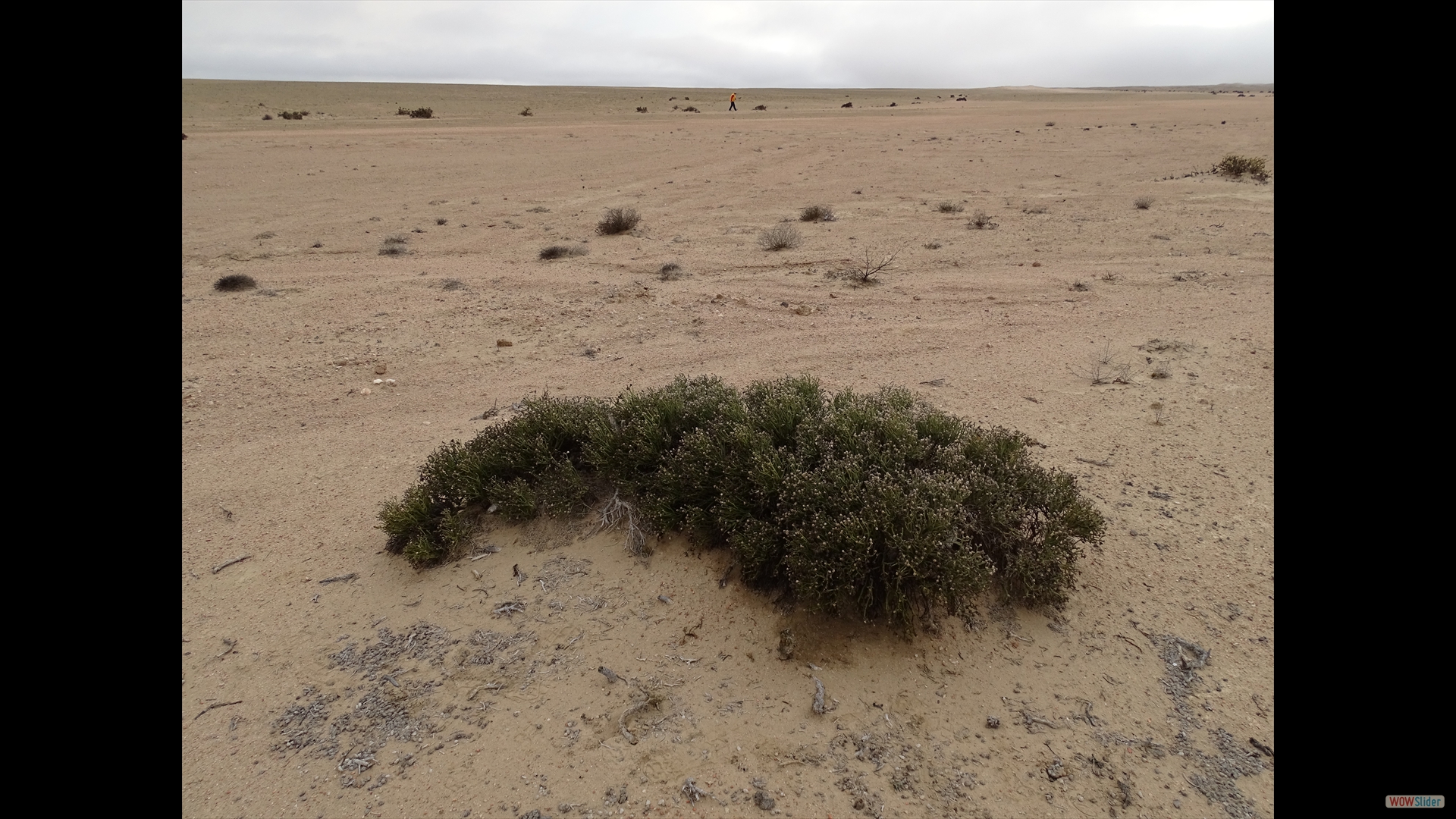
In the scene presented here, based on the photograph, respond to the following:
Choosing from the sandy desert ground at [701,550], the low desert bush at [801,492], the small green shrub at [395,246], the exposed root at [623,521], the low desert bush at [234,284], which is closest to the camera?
the sandy desert ground at [701,550]

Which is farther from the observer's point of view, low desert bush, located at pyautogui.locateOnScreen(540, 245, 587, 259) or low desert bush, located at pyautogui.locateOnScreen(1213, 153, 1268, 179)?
low desert bush, located at pyautogui.locateOnScreen(1213, 153, 1268, 179)

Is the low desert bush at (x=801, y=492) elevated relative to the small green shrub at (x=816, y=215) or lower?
lower

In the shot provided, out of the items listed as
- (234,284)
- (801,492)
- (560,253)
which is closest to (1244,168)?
(560,253)

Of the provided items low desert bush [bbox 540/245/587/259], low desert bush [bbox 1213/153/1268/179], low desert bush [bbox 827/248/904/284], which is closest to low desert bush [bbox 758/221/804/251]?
low desert bush [bbox 827/248/904/284]

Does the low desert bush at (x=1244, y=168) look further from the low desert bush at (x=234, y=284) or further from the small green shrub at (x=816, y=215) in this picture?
the low desert bush at (x=234, y=284)

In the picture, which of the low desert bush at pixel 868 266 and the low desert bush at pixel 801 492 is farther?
the low desert bush at pixel 868 266

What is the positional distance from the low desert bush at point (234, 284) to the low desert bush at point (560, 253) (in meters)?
3.52

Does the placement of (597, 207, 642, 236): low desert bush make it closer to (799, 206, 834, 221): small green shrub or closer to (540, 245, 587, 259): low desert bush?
(540, 245, 587, 259): low desert bush

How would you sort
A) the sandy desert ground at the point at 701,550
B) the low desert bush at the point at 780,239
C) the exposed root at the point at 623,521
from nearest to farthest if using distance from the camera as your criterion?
the sandy desert ground at the point at 701,550 → the exposed root at the point at 623,521 → the low desert bush at the point at 780,239

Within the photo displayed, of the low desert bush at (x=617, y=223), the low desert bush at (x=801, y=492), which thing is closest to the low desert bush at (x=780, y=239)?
the low desert bush at (x=617, y=223)

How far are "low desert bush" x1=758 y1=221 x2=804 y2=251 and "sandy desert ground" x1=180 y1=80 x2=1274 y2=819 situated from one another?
18 centimetres

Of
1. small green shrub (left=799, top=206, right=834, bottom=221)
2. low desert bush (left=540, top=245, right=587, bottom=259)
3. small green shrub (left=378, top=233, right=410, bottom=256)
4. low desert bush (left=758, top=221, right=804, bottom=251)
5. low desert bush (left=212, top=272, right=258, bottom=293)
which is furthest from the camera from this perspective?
small green shrub (left=799, top=206, right=834, bottom=221)

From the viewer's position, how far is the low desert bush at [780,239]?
10.5 m

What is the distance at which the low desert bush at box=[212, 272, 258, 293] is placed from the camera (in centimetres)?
881
